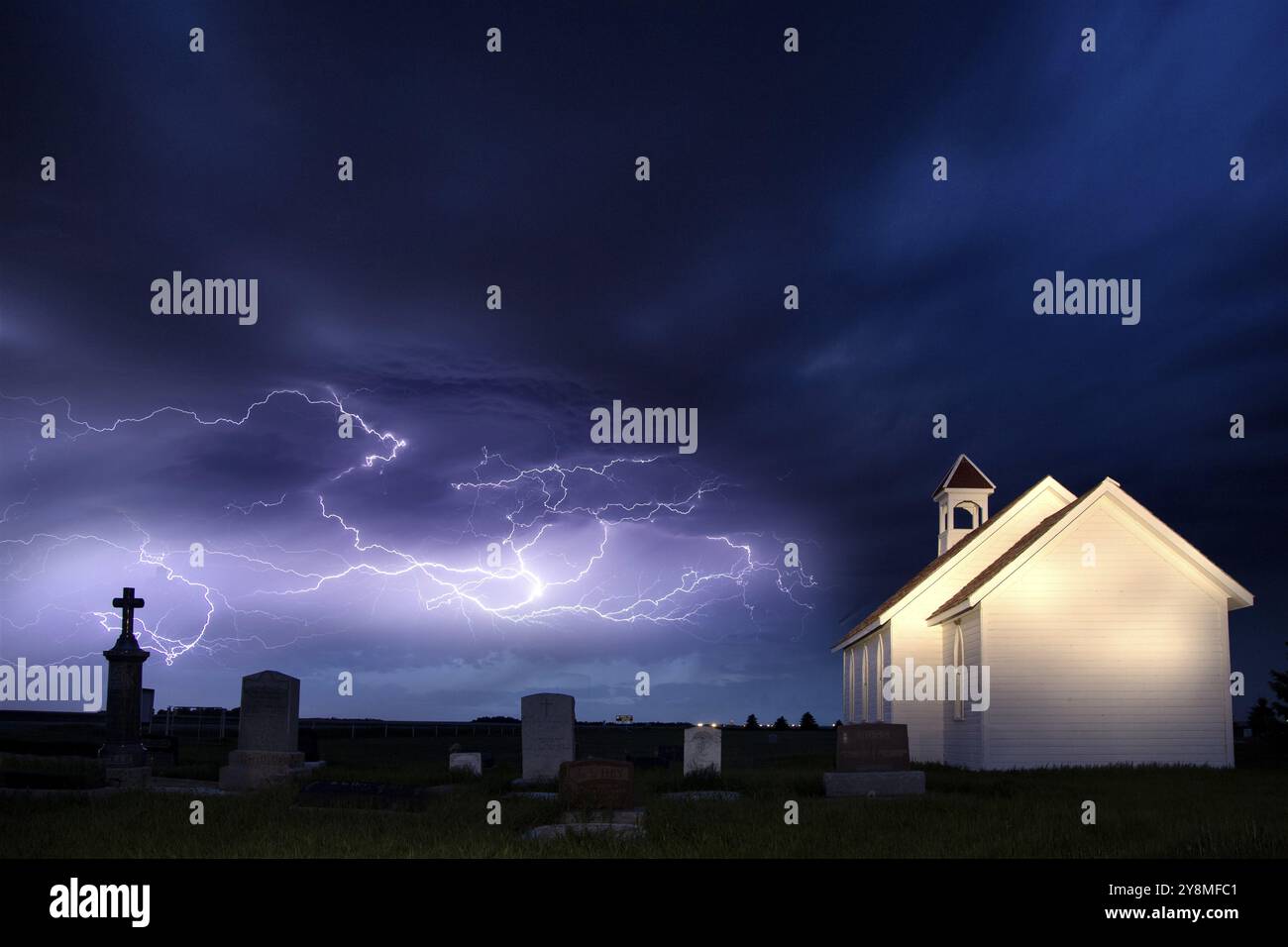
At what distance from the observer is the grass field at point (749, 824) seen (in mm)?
Result: 11406

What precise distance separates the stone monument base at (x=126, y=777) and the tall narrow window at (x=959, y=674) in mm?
18347

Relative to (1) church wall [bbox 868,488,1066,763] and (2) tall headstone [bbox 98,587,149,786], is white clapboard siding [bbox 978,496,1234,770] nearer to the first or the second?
(1) church wall [bbox 868,488,1066,763]

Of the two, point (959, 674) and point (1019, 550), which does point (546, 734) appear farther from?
point (1019, 550)

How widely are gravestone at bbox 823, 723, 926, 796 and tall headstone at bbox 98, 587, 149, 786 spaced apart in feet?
46.0

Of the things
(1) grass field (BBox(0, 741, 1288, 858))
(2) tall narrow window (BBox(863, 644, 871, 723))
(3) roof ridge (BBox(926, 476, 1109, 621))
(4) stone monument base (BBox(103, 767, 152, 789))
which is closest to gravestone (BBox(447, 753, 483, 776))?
(1) grass field (BBox(0, 741, 1288, 858))

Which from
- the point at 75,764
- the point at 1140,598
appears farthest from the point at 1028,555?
the point at 75,764

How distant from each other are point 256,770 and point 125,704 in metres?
3.49

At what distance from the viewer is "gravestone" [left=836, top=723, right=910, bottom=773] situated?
18.8 meters

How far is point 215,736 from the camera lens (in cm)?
4412

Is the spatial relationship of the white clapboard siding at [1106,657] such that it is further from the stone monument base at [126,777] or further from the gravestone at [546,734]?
the stone monument base at [126,777]

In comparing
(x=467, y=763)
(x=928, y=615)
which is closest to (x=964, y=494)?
(x=928, y=615)
